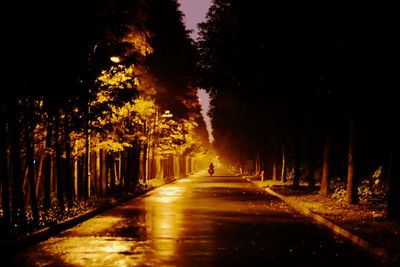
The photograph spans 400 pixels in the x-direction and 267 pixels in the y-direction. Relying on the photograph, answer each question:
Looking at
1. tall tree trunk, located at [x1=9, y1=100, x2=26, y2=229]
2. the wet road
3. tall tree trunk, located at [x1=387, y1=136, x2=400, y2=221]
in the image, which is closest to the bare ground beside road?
tall tree trunk, located at [x1=387, y1=136, x2=400, y2=221]

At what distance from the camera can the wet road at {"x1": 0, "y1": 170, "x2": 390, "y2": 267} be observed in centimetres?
1313

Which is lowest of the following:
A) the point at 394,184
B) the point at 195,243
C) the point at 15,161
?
the point at 195,243

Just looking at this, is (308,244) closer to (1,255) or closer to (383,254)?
(383,254)

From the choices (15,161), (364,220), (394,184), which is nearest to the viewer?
(15,161)

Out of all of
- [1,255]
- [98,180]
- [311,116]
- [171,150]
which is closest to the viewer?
[1,255]

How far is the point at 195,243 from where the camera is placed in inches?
629

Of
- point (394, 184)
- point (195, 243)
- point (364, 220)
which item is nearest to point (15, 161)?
point (195, 243)

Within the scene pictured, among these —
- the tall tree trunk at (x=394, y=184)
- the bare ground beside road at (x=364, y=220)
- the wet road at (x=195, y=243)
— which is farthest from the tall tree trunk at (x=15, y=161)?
the tall tree trunk at (x=394, y=184)

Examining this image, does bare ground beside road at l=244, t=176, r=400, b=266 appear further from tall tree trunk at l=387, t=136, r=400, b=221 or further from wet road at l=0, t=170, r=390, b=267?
wet road at l=0, t=170, r=390, b=267

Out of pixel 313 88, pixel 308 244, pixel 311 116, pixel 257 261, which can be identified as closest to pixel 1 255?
pixel 257 261

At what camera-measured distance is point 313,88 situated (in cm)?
3194

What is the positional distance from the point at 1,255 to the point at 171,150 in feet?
171

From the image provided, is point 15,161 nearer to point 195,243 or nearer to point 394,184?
point 195,243

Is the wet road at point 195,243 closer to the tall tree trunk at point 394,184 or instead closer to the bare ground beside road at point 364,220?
the bare ground beside road at point 364,220
